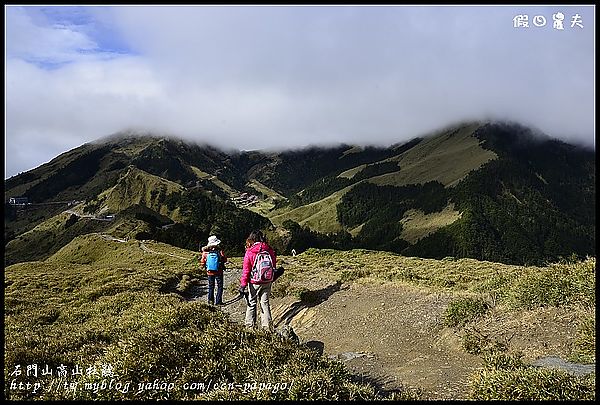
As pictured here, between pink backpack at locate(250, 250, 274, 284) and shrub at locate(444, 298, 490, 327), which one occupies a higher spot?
pink backpack at locate(250, 250, 274, 284)

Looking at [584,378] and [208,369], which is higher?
[208,369]

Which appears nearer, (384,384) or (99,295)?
(384,384)

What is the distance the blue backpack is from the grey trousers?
553cm

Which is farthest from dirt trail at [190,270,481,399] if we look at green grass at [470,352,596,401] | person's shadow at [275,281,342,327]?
green grass at [470,352,596,401]

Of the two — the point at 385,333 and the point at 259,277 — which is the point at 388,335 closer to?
the point at 385,333

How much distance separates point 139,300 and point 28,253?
17577 centimetres

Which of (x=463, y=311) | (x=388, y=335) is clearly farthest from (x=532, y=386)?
(x=388, y=335)

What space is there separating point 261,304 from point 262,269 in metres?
1.08

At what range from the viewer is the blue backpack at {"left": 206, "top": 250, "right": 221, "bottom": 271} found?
1891 cm

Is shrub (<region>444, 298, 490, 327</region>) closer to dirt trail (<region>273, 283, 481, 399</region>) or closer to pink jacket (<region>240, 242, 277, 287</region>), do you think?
dirt trail (<region>273, 283, 481, 399</region>)

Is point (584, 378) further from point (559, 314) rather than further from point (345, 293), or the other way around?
point (345, 293)

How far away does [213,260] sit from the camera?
62.3ft

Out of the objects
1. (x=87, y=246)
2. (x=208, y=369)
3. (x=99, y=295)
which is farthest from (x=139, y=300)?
(x=87, y=246)

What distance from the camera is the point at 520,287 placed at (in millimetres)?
12906
